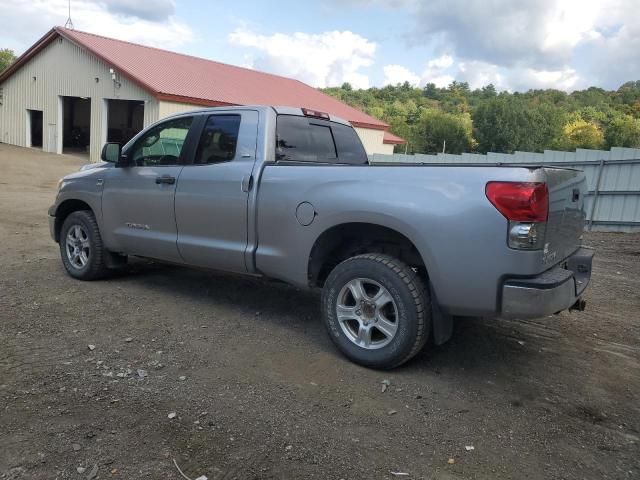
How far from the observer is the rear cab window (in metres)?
4.74

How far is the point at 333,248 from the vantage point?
430cm

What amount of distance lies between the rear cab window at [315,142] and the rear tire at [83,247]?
97.3 inches

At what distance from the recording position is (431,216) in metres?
→ 3.51

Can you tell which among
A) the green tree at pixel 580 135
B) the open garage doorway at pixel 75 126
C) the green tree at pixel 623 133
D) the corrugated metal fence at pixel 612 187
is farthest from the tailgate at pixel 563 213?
→ the green tree at pixel 623 133

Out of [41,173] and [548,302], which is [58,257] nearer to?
[548,302]

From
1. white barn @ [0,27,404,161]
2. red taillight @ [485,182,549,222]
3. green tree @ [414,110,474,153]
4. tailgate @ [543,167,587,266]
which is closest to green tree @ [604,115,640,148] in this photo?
green tree @ [414,110,474,153]

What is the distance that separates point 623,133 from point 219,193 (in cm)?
6951

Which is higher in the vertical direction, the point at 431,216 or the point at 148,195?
the point at 431,216

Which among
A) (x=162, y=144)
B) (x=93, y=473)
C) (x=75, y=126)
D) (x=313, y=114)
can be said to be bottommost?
(x=93, y=473)

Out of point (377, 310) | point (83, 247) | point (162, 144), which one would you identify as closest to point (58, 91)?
point (83, 247)

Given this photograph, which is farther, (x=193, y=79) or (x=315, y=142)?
(x=193, y=79)

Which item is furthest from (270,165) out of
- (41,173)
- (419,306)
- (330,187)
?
(41,173)

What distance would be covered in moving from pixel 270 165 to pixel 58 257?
4.15m

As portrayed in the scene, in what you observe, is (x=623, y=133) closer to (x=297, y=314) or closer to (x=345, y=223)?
(x=297, y=314)
